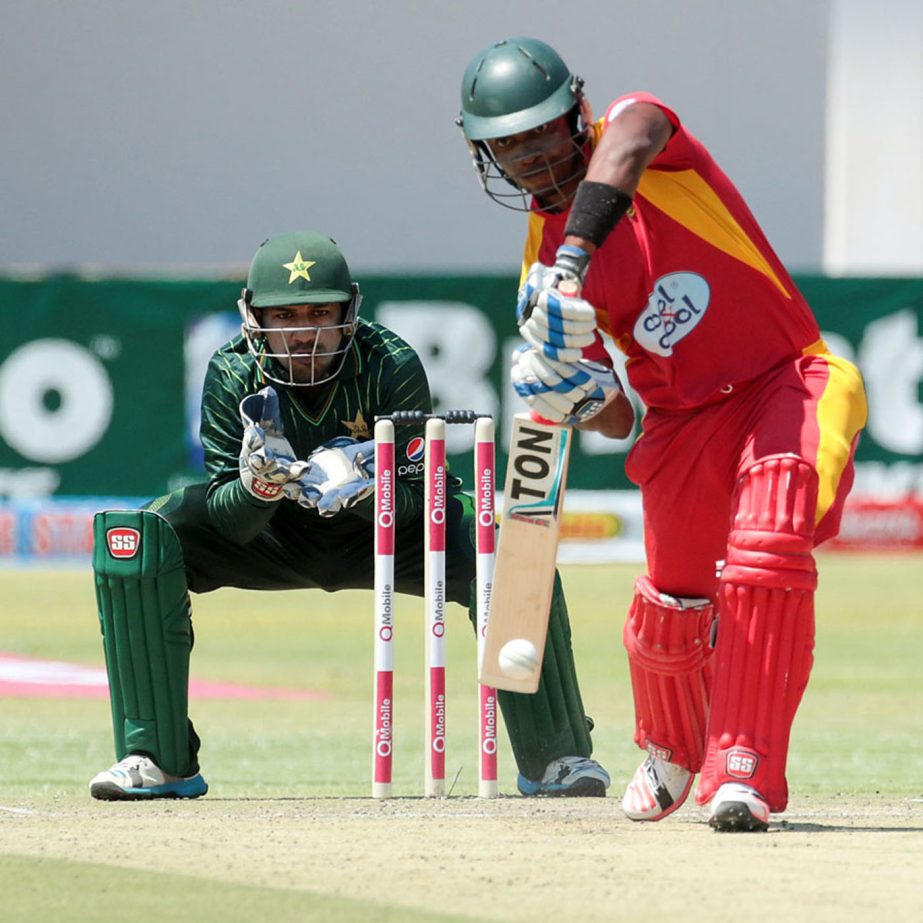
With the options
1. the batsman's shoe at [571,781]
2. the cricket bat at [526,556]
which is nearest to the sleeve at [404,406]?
the batsman's shoe at [571,781]

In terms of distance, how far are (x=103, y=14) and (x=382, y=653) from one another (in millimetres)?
14045

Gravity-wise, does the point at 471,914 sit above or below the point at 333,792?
above

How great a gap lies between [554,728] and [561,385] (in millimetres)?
1273

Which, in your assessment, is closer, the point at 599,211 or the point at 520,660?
the point at 599,211

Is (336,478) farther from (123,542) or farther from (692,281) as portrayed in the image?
(692,281)

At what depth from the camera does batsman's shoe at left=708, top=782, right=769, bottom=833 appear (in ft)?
11.8

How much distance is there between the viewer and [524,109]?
3.72 meters

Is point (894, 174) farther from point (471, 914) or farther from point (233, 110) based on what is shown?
point (471, 914)

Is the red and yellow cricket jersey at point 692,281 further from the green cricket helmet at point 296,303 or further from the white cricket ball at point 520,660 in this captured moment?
the green cricket helmet at point 296,303

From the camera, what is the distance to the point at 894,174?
16.9 m

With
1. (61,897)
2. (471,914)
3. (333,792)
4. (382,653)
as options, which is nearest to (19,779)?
(333,792)

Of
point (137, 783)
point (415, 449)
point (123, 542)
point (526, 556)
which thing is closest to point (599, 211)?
point (526, 556)

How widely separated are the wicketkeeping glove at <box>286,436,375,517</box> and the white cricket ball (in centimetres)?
77

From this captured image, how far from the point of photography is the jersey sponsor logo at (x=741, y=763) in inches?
142
